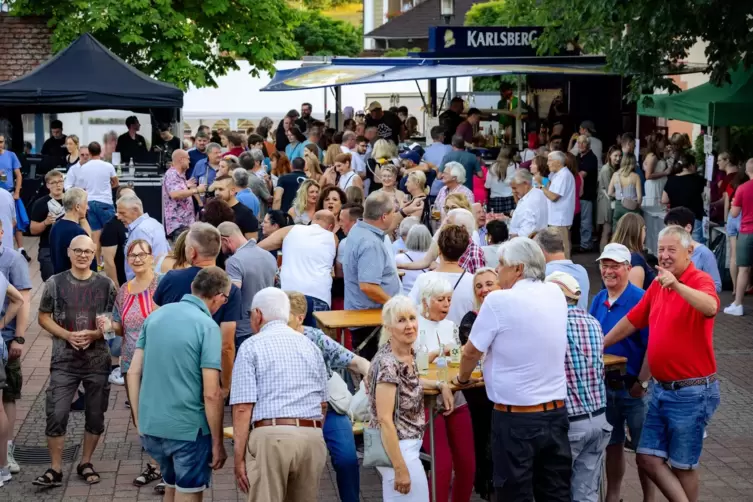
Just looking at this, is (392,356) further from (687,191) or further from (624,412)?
(687,191)

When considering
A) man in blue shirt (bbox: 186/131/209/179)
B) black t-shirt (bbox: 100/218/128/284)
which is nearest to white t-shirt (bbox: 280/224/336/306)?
black t-shirt (bbox: 100/218/128/284)

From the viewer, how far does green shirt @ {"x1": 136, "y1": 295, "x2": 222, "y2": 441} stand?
241 inches

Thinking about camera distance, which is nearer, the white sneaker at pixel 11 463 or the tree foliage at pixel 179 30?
the white sneaker at pixel 11 463

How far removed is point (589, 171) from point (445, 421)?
38.2 ft

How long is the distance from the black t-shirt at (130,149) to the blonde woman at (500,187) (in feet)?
22.9

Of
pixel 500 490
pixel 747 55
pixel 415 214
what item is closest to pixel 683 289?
pixel 500 490

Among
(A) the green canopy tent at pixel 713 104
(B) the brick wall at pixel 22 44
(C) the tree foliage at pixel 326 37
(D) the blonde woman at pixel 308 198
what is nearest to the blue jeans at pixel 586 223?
(A) the green canopy tent at pixel 713 104

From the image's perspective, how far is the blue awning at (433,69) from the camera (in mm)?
17375

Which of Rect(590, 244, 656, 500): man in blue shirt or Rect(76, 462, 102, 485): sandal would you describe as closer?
Rect(590, 244, 656, 500): man in blue shirt

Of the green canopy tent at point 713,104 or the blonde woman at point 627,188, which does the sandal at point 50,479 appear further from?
the blonde woman at point 627,188

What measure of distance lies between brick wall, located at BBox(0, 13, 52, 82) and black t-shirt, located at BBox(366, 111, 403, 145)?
9557 millimetres

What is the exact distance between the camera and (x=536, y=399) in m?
5.89

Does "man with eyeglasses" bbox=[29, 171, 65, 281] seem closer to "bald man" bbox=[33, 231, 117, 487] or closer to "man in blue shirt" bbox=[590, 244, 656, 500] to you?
"bald man" bbox=[33, 231, 117, 487]

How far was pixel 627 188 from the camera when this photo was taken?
53.6 feet
